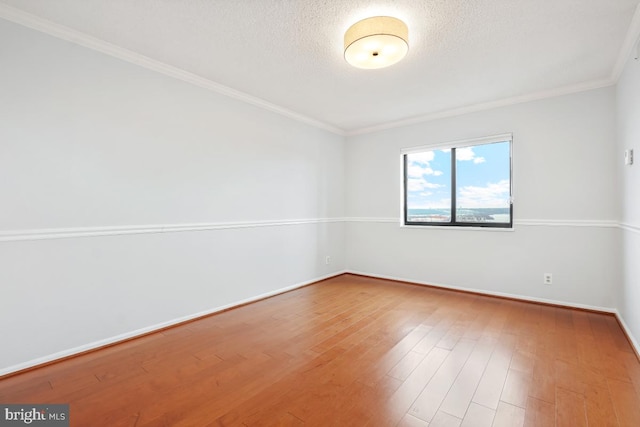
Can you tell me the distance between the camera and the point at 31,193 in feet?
6.83

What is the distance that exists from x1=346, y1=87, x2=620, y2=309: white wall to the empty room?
0.07ft

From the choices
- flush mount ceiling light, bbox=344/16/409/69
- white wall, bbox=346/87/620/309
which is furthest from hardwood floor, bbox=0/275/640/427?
flush mount ceiling light, bbox=344/16/409/69

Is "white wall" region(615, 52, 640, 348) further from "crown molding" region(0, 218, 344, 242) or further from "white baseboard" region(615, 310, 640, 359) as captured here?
"crown molding" region(0, 218, 344, 242)

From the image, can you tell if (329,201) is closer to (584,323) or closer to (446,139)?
(446,139)

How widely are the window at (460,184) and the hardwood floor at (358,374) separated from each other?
4.42 ft

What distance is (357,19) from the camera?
2.09 metres

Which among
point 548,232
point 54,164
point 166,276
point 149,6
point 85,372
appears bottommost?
point 85,372

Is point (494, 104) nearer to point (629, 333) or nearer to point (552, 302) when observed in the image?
point (552, 302)

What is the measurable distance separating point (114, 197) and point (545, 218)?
4466 millimetres

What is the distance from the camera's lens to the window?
3.74m

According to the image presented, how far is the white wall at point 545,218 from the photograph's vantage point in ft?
10.2

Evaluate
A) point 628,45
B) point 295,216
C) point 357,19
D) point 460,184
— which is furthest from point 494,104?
point 295,216

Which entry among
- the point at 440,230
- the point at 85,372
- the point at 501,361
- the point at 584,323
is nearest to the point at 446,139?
the point at 440,230

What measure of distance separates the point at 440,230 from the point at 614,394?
2.54m
